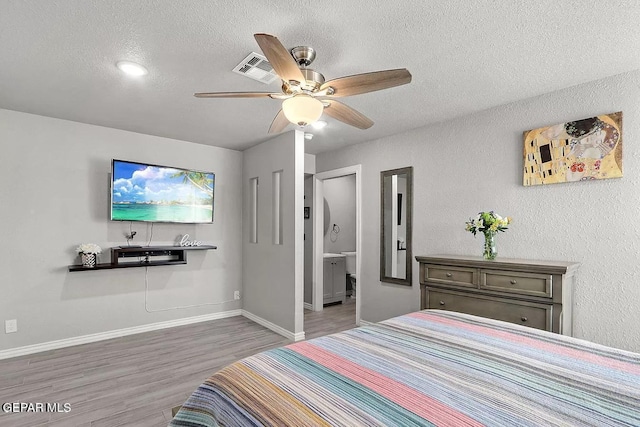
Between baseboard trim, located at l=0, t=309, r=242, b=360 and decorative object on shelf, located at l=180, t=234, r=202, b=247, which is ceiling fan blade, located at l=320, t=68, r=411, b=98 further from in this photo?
baseboard trim, located at l=0, t=309, r=242, b=360

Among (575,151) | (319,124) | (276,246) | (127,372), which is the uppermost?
(319,124)

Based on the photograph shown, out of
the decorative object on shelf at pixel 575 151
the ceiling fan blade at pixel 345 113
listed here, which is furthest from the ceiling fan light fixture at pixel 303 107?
the decorative object on shelf at pixel 575 151

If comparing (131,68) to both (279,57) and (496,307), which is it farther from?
(496,307)

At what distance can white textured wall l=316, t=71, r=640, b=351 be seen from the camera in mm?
2375

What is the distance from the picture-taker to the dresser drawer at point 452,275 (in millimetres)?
2742

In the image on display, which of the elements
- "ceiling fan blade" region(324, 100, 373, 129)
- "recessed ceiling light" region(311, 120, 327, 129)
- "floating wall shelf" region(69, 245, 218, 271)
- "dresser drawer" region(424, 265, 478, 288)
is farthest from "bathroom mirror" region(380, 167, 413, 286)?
"floating wall shelf" region(69, 245, 218, 271)

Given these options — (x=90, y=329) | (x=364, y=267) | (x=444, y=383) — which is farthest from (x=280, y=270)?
(x=444, y=383)

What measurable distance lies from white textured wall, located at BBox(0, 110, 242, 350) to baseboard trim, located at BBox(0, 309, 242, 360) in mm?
48

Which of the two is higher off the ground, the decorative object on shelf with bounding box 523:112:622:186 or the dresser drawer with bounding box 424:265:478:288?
the decorative object on shelf with bounding box 523:112:622:186

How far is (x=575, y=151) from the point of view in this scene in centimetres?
259

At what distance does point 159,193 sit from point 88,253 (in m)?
0.96

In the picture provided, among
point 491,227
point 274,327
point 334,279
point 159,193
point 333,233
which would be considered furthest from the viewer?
point 333,233

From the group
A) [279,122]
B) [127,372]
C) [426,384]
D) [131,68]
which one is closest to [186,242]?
[127,372]

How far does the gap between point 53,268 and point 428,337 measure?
3856 mm
